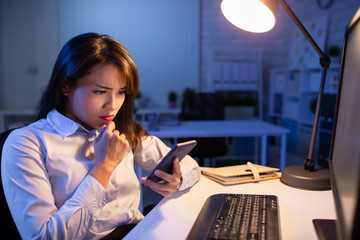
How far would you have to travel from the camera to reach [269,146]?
423 centimetres

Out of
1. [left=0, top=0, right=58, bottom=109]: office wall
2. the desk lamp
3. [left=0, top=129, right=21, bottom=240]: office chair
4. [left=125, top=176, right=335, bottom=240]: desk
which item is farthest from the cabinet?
[left=0, top=0, right=58, bottom=109]: office wall

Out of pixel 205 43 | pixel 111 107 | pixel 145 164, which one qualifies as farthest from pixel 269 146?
pixel 111 107

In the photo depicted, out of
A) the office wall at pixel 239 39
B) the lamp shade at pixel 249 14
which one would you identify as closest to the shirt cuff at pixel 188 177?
the lamp shade at pixel 249 14

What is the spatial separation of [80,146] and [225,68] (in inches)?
139

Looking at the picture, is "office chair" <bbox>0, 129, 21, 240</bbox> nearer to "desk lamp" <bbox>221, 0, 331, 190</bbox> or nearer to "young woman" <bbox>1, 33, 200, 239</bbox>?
"young woman" <bbox>1, 33, 200, 239</bbox>

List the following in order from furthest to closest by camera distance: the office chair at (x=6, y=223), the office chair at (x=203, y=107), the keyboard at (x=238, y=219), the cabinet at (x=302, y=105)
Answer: the office chair at (x=203, y=107)
the cabinet at (x=302, y=105)
the office chair at (x=6, y=223)
the keyboard at (x=238, y=219)

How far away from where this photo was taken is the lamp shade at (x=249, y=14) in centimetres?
110

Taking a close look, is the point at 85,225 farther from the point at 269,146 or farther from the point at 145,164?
the point at 269,146

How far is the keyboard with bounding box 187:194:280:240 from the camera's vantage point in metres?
0.66

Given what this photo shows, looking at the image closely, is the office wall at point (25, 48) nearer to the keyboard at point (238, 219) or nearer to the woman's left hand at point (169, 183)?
the woman's left hand at point (169, 183)

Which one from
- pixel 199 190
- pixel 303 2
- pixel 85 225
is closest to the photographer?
pixel 85 225

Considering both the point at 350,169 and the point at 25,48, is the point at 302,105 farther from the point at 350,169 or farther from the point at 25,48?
the point at 25,48

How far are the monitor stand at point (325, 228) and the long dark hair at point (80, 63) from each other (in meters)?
0.68

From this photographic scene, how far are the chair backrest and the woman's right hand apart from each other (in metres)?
2.23
